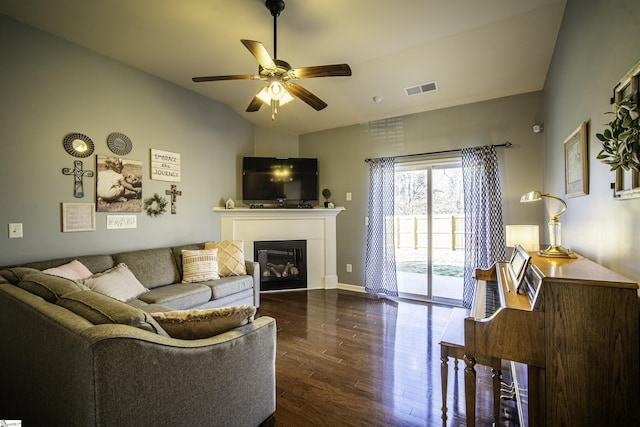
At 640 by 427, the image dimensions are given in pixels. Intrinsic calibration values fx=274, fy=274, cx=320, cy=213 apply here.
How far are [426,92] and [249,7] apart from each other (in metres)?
2.35

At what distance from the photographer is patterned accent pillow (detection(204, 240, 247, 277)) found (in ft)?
11.4

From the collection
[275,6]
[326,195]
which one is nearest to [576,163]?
[275,6]

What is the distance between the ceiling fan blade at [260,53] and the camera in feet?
6.16

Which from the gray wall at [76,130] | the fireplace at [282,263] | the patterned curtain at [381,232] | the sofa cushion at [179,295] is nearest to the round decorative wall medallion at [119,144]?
the gray wall at [76,130]

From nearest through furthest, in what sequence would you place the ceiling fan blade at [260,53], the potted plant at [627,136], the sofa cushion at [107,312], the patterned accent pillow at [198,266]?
the potted plant at [627,136], the sofa cushion at [107,312], the ceiling fan blade at [260,53], the patterned accent pillow at [198,266]

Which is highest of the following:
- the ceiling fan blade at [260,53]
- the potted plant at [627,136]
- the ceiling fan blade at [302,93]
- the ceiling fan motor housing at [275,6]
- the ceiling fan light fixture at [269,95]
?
the ceiling fan motor housing at [275,6]

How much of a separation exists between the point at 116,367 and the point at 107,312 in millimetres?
291

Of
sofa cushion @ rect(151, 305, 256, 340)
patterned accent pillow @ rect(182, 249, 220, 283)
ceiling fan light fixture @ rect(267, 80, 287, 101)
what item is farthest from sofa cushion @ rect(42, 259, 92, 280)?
ceiling fan light fixture @ rect(267, 80, 287, 101)

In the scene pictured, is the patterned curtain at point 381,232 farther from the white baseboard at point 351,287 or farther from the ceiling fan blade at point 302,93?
the ceiling fan blade at point 302,93

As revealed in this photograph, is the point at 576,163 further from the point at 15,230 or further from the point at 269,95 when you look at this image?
the point at 15,230

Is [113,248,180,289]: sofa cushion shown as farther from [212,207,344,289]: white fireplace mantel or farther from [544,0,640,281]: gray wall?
[544,0,640,281]: gray wall

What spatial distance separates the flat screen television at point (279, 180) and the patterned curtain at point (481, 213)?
2.37m

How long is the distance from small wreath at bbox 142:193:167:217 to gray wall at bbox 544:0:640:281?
4.05m

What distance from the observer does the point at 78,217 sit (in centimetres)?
277
